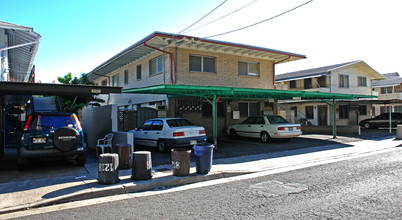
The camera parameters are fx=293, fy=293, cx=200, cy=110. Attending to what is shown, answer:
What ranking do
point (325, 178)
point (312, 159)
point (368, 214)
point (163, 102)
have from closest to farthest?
1. point (368, 214)
2. point (325, 178)
3. point (312, 159)
4. point (163, 102)

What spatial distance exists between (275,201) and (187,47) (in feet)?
37.8

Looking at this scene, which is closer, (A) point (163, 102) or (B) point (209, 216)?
(B) point (209, 216)

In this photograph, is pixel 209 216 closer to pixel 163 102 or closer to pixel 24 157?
pixel 24 157

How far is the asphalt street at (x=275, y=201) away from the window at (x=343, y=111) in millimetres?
24654

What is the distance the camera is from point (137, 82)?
18.8m

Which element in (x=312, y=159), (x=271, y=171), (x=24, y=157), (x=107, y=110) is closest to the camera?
(x=24, y=157)

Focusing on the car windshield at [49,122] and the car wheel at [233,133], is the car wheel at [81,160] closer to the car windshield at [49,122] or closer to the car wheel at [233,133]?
the car windshield at [49,122]

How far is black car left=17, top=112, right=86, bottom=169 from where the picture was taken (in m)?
8.00

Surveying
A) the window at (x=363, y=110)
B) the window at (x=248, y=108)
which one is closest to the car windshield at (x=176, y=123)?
the window at (x=248, y=108)

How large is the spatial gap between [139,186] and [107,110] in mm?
5377

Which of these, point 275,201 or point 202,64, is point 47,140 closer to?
point 275,201

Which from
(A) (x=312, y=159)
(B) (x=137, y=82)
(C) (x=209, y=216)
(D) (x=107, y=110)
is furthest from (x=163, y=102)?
(C) (x=209, y=216)

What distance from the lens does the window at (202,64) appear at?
16281 millimetres

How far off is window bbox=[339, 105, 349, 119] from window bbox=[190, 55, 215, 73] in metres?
19.4
